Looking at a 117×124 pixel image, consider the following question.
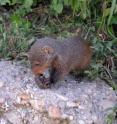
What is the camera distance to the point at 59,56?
3.87m

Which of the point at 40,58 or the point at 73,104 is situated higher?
the point at 40,58

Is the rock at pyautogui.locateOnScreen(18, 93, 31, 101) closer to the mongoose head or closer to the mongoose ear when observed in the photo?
the mongoose head

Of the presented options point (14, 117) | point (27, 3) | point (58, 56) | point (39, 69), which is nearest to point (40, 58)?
point (39, 69)

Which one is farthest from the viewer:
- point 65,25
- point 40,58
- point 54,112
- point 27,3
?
point 65,25

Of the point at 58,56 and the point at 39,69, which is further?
the point at 58,56

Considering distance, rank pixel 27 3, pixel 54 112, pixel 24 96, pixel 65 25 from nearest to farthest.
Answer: pixel 54 112 → pixel 24 96 → pixel 27 3 → pixel 65 25

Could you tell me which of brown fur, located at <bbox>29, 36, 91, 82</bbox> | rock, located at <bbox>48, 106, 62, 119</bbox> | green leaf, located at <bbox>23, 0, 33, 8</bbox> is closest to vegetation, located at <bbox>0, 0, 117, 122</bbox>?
green leaf, located at <bbox>23, 0, 33, 8</bbox>

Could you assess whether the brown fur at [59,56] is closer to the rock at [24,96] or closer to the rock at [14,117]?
the rock at [24,96]

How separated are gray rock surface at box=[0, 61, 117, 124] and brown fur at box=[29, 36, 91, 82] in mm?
155

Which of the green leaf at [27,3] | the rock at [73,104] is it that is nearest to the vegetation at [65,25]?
the green leaf at [27,3]

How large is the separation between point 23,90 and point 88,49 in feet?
2.15

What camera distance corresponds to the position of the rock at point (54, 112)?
3.79 meters

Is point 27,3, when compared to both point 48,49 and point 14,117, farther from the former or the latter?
point 14,117

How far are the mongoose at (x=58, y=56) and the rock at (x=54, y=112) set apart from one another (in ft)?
0.74
